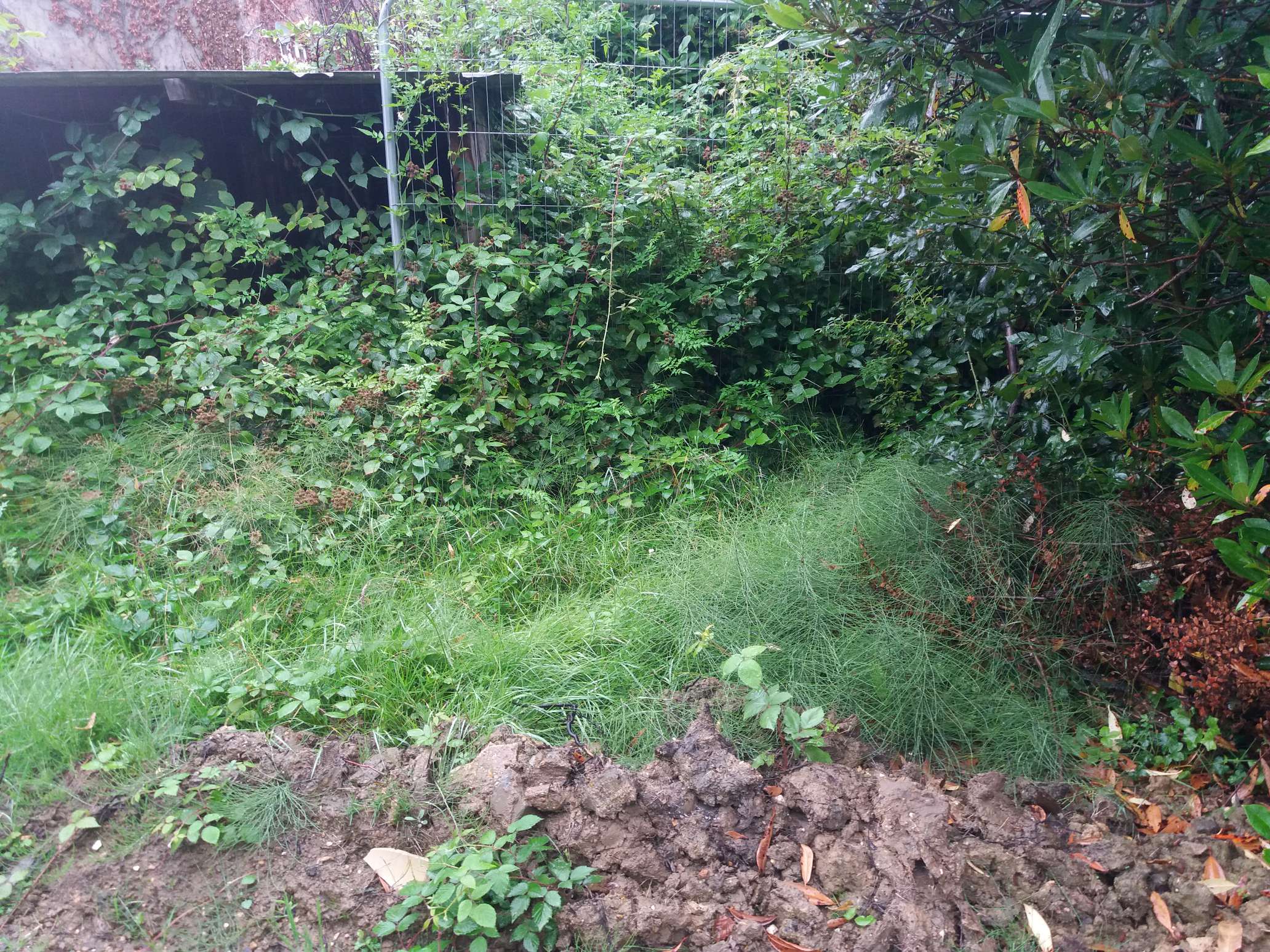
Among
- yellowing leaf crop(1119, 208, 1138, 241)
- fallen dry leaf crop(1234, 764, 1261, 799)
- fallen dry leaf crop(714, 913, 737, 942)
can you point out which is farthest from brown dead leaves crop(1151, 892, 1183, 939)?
yellowing leaf crop(1119, 208, 1138, 241)

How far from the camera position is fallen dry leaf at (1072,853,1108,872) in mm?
2176

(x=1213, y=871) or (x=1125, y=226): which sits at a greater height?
(x=1125, y=226)

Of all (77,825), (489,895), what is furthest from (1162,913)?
(77,825)

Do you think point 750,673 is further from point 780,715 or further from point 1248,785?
point 1248,785

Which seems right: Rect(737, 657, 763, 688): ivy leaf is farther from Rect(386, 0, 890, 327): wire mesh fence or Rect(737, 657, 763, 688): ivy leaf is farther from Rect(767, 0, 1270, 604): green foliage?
Rect(386, 0, 890, 327): wire mesh fence

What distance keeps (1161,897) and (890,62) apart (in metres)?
2.58

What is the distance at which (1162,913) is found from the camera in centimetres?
205

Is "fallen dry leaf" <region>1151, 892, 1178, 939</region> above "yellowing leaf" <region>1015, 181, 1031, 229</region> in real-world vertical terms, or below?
below

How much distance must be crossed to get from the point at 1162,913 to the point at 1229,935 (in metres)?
0.14

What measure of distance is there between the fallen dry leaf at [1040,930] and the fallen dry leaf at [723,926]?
73cm

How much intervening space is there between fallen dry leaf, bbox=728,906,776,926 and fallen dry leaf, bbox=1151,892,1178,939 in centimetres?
94

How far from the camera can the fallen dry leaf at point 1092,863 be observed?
2176mm

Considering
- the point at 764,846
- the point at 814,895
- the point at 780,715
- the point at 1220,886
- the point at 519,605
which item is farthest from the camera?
the point at 519,605

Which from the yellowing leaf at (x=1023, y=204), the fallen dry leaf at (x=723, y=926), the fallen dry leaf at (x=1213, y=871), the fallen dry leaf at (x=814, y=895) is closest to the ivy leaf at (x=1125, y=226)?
the yellowing leaf at (x=1023, y=204)
